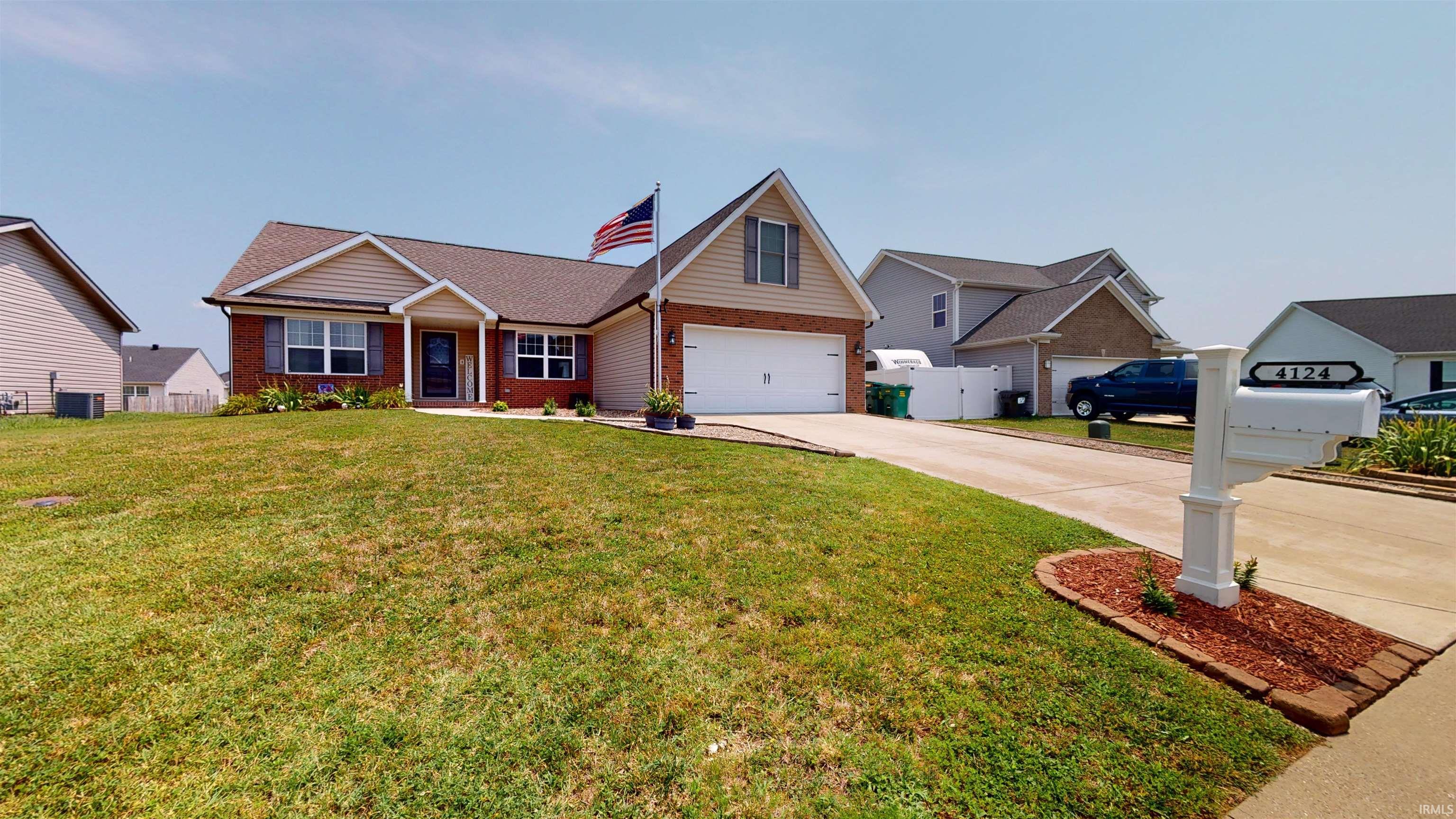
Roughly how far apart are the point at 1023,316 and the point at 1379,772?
855 inches

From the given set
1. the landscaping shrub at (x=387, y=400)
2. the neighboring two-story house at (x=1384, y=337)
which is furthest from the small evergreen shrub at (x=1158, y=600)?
the neighboring two-story house at (x=1384, y=337)

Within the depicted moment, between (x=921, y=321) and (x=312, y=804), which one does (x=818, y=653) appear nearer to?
(x=312, y=804)

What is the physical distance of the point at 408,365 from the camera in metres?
15.5

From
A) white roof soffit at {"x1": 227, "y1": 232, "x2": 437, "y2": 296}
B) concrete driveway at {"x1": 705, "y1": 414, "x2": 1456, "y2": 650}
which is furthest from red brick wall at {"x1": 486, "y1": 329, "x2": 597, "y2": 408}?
concrete driveway at {"x1": 705, "y1": 414, "x2": 1456, "y2": 650}

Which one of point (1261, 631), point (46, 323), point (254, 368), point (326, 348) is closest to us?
point (1261, 631)

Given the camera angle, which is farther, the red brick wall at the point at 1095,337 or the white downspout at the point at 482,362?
the red brick wall at the point at 1095,337

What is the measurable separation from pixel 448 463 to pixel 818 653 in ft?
17.4

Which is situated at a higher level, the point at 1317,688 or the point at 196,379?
the point at 196,379

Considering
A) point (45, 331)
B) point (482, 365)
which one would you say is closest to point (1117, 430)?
point (482, 365)

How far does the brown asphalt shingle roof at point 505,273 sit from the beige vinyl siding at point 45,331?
21.3 ft

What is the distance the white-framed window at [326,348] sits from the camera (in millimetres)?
14570

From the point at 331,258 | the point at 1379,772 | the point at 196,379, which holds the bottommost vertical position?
the point at 1379,772

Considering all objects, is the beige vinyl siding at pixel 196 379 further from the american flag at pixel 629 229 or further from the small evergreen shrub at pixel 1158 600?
the small evergreen shrub at pixel 1158 600

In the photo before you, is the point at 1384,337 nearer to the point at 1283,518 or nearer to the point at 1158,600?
the point at 1283,518
